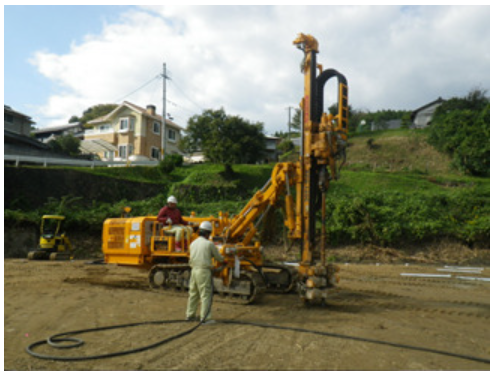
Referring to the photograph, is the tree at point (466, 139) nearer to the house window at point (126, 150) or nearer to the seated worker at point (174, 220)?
the seated worker at point (174, 220)

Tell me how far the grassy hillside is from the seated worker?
32.4ft

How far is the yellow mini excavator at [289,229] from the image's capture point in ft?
25.0

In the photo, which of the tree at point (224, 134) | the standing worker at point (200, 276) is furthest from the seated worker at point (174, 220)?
the tree at point (224, 134)

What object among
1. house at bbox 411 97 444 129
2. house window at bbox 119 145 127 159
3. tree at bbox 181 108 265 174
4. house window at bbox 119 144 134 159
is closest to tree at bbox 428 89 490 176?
tree at bbox 181 108 265 174

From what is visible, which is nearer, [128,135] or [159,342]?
[159,342]

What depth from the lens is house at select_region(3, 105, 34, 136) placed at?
3472 cm

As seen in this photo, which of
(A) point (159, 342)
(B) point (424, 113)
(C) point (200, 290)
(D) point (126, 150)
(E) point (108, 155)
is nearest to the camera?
(A) point (159, 342)

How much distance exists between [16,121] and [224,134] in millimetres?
19029

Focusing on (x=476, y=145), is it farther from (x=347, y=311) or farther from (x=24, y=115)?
(x=24, y=115)

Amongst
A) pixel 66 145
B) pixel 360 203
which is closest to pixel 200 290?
pixel 360 203

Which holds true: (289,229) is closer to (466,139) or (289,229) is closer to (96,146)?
(466,139)

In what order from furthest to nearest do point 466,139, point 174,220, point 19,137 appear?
point 19,137
point 466,139
point 174,220

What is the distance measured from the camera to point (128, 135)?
40500 millimetres

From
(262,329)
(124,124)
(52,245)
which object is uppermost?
(124,124)
